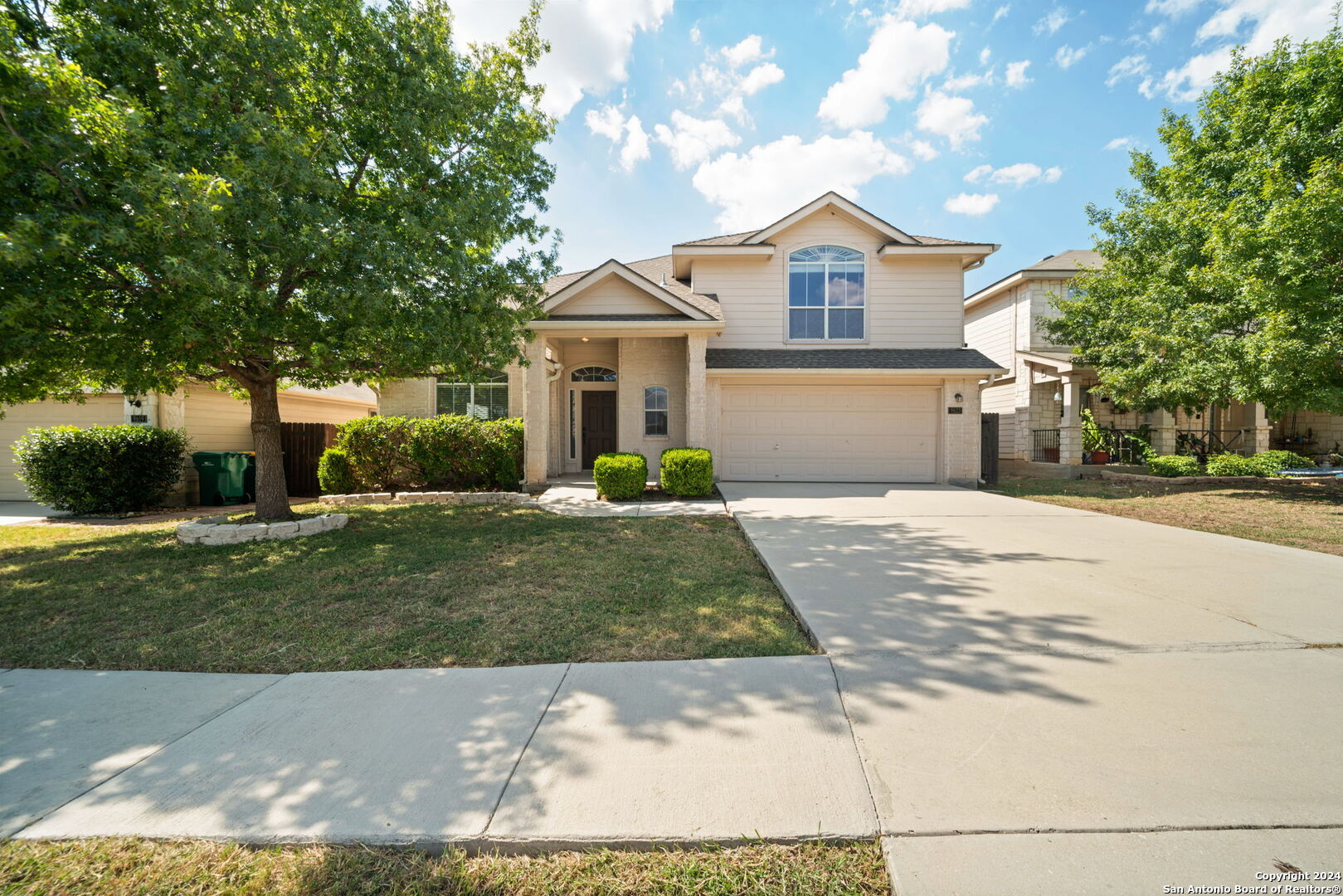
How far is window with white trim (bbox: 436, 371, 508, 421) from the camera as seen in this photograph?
14289 millimetres

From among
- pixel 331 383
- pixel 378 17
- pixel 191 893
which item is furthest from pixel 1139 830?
pixel 378 17

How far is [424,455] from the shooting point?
10617mm

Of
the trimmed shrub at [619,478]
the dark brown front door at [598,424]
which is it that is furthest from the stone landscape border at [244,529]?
the dark brown front door at [598,424]

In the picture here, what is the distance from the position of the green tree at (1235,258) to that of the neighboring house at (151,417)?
17.7 metres

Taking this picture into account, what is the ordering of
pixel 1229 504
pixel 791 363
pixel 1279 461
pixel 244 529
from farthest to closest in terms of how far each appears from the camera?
pixel 1279 461
pixel 791 363
pixel 1229 504
pixel 244 529

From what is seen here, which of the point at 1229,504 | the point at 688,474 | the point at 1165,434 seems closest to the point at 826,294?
the point at 688,474

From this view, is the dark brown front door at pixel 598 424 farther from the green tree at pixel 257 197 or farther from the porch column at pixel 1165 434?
the porch column at pixel 1165 434

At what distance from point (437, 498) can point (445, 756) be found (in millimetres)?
8710

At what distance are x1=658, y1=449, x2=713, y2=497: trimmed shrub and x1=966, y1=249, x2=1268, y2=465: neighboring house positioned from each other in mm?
11918

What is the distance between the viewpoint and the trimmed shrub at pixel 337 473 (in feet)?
35.5

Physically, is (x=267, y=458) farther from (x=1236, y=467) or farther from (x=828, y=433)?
(x=1236, y=467)

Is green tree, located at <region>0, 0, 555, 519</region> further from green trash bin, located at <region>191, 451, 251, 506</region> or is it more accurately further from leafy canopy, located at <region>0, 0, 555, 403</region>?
green trash bin, located at <region>191, 451, 251, 506</region>

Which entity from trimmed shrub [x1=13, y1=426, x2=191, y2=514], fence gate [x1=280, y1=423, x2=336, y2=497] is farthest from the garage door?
trimmed shrub [x1=13, y1=426, x2=191, y2=514]

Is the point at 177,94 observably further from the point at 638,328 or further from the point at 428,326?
the point at 638,328
